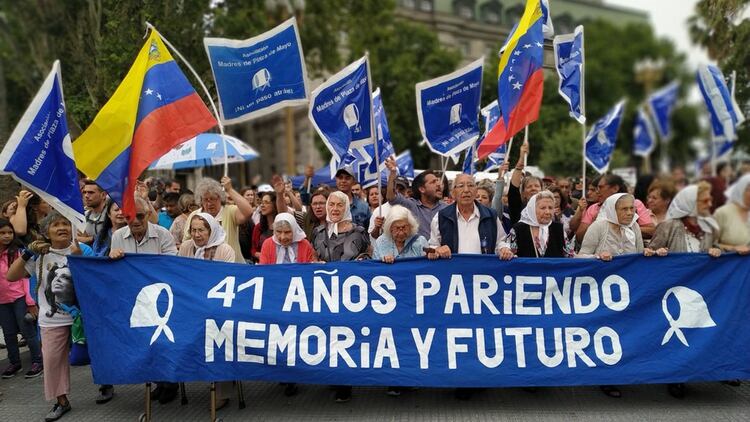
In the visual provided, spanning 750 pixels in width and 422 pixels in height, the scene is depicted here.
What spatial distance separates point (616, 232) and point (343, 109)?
2816mm

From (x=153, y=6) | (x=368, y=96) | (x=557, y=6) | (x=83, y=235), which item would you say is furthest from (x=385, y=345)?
(x=557, y=6)

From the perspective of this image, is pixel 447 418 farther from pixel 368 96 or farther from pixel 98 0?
pixel 98 0

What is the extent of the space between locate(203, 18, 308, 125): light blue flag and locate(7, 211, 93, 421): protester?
6.38 feet

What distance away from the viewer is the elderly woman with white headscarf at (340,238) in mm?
5809

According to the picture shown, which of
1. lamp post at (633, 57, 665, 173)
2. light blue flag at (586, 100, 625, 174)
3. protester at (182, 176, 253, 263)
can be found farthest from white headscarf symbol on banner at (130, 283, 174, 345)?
lamp post at (633, 57, 665, 173)

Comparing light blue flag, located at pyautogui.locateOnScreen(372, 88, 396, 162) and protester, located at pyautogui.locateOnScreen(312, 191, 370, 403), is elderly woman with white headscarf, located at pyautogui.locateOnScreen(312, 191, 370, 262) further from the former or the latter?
light blue flag, located at pyautogui.locateOnScreen(372, 88, 396, 162)

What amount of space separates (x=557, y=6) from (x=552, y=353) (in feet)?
212

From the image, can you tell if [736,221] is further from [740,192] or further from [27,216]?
[27,216]

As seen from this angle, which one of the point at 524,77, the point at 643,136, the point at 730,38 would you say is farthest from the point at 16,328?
the point at 643,136

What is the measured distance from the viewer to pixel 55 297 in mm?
5289

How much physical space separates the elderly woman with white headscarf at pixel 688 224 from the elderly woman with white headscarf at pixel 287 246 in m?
2.89

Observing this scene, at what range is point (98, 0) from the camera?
1156cm

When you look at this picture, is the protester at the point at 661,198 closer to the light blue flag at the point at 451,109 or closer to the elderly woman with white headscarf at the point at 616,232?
the elderly woman with white headscarf at the point at 616,232

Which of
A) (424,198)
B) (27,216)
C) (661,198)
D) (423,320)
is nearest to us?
(423,320)
